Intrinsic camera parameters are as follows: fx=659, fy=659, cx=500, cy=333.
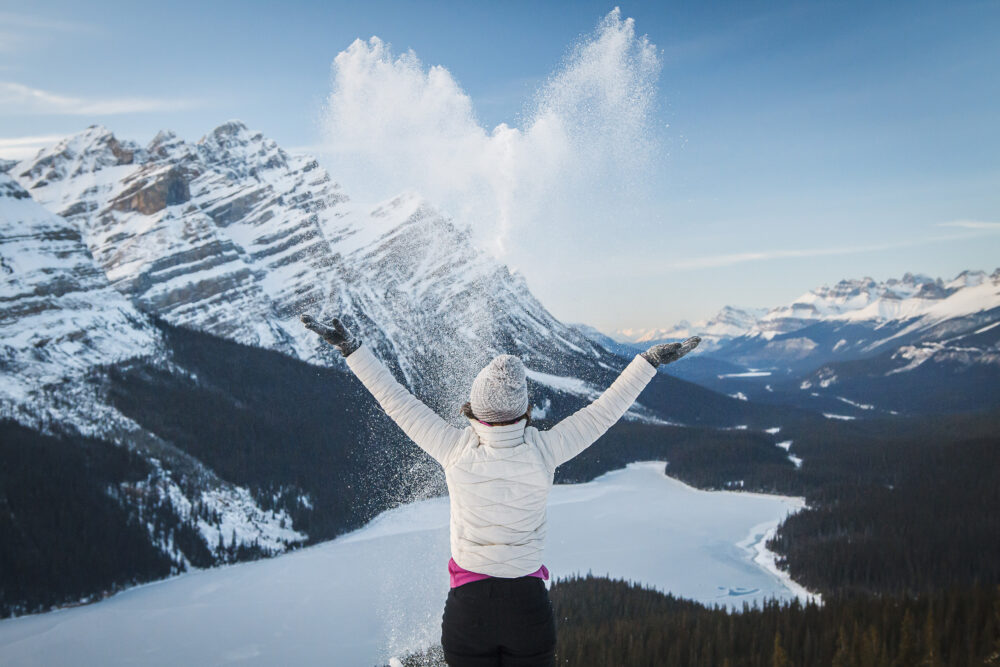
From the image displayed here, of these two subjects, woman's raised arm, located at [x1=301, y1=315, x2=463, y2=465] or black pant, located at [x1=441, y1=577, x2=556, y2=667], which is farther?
woman's raised arm, located at [x1=301, y1=315, x2=463, y2=465]

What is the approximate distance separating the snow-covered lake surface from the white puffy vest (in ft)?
158

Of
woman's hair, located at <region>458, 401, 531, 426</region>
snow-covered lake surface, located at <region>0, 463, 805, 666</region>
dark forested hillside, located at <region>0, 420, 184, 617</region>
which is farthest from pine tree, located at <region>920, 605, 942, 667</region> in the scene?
dark forested hillside, located at <region>0, 420, 184, 617</region>

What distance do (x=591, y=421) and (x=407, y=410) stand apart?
1.30 meters

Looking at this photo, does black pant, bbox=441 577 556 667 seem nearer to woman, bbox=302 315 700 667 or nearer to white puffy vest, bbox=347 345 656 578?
woman, bbox=302 315 700 667

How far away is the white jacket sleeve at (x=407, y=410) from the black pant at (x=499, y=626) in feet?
3.06

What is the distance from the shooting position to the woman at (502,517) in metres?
4.23

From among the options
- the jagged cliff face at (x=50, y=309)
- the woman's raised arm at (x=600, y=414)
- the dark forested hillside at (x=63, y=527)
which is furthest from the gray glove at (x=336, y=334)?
the jagged cliff face at (x=50, y=309)

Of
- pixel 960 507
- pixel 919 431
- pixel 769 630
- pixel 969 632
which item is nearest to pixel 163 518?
pixel 769 630

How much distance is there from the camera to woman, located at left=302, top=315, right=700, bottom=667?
423cm

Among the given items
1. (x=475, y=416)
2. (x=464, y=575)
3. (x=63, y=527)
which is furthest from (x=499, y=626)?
(x=63, y=527)

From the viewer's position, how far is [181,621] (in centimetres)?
6128

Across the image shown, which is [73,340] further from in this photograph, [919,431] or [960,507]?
[919,431]

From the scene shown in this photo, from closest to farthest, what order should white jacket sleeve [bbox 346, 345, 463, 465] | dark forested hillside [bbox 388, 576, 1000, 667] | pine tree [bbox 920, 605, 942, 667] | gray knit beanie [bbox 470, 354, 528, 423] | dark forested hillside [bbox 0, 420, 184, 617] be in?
gray knit beanie [bbox 470, 354, 528, 423] < white jacket sleeve [bbox 346, 345, 463, 465] < pine tree [bbox 920, 605, 942, 667] < dark forested hillside [bbox 388, 576, 1000, 667] < dark forested hillside [bbox 0, 420, 184, 617]

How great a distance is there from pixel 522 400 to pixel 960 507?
336 feet
